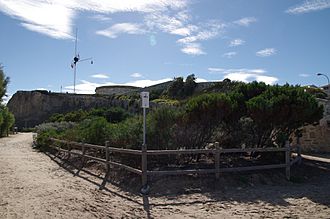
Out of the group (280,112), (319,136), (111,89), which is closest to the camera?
(280,112)

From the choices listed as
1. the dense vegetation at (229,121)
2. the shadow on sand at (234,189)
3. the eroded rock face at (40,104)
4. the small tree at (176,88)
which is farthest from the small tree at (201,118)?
the eroded rock face at (40,104)

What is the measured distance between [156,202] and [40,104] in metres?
77.8

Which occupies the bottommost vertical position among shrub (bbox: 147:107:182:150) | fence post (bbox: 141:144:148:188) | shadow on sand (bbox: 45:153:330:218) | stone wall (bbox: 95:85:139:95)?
shadow on sand (bbox: 45:153:330:218)

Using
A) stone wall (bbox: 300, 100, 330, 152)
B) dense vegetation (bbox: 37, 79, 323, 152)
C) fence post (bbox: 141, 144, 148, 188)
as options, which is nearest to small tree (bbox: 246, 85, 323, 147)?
dense vegetation (bbox: 37, 79, 323, 152)

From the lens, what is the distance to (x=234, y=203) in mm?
8062

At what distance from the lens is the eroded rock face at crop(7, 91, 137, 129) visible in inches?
3061

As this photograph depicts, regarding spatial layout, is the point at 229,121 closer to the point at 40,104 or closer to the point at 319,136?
the point at 319,136

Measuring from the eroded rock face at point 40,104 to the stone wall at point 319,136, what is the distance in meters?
60.4

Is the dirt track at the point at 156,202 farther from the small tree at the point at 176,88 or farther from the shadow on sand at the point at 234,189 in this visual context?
the small tree at the point at 176,88

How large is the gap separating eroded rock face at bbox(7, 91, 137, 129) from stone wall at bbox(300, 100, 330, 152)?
60356mm

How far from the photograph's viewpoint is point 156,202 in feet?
26.8

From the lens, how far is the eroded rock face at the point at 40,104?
7775 cm

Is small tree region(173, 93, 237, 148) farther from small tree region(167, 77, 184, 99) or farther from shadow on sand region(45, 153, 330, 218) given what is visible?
small tree region(167, 77, 184, 99)

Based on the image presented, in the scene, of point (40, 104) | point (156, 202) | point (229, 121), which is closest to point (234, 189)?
point (156, 202)
